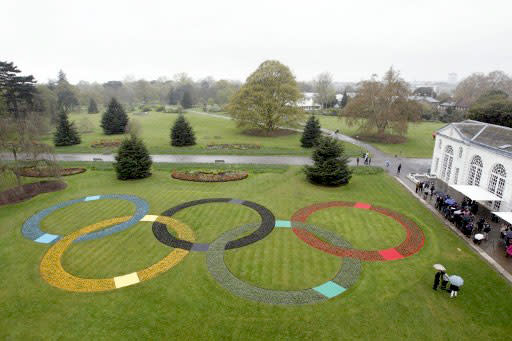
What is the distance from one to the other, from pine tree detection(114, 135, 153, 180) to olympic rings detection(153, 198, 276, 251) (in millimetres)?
9841

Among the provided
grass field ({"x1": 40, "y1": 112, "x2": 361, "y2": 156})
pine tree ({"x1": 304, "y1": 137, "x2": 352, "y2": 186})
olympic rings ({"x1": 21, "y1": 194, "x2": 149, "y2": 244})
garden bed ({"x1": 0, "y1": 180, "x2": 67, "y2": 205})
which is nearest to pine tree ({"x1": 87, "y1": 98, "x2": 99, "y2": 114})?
grass field ({"x1": 40, "y1": 112, "x2": 361, "y2": 156})

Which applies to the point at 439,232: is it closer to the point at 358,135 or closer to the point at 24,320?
Answer: the point at 24,320

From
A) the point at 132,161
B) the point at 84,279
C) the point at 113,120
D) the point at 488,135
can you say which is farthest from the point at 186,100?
the point at 84,279

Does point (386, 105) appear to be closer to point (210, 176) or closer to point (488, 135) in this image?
point (488, 135)

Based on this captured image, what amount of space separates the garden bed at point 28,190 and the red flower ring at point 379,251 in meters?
24.0

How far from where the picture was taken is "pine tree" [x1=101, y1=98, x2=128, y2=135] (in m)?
62.2

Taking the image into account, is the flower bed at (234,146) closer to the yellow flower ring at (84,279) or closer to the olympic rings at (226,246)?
the olympic rings at (226,246)

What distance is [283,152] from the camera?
4616 centimetres

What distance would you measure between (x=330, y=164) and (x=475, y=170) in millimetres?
12870

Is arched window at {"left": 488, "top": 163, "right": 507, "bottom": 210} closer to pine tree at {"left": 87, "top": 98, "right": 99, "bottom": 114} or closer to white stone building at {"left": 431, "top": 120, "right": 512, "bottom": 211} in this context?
white stone building at {"left": 431, "top": 120, "right": 512, "bottom": 211}

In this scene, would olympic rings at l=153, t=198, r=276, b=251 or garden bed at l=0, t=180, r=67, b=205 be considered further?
garden bed at l=0, t=180, r=67, b=205

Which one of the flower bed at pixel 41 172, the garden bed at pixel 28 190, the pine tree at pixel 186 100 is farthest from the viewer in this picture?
the pine tree at pixel 186 100

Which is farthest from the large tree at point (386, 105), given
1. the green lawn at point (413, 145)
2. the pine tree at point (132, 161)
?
the pine tree at point (132, 161)

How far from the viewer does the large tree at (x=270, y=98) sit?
59.0 metres
